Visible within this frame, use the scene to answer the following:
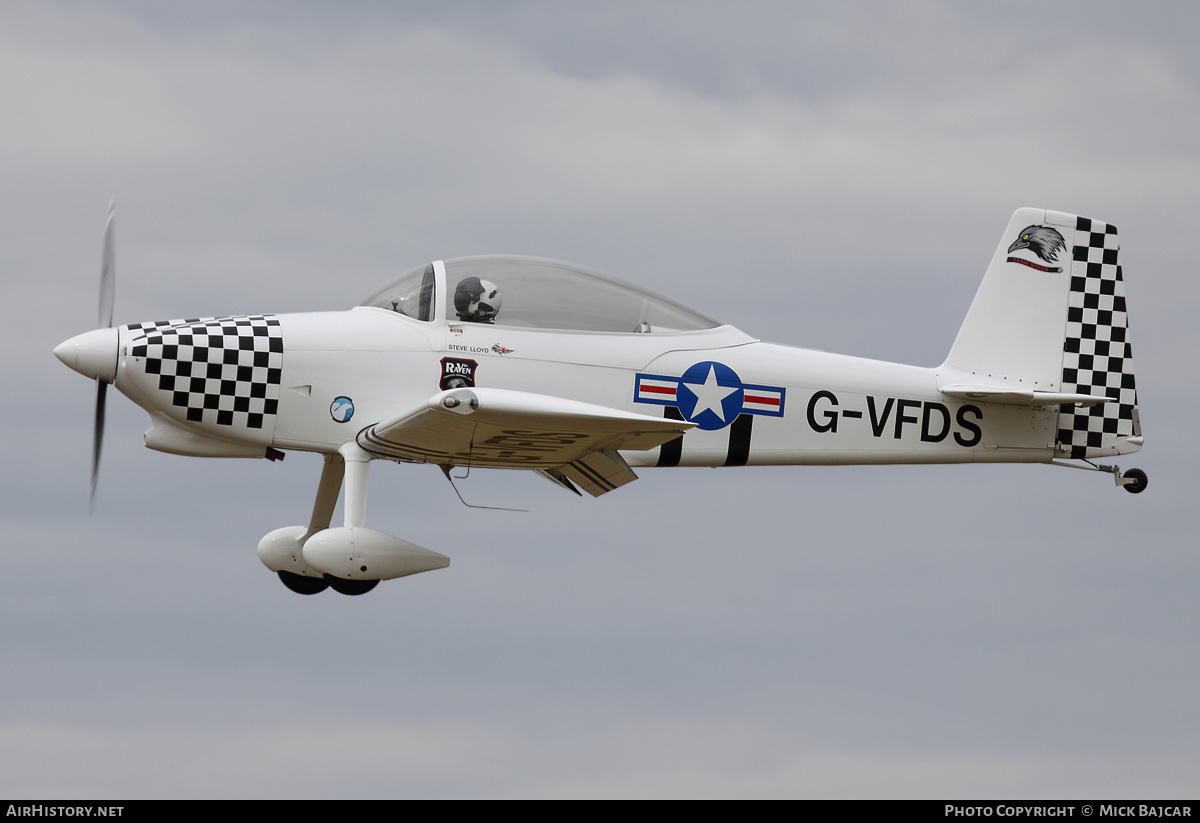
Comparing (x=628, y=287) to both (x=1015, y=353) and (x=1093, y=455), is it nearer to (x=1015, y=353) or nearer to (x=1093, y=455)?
(x=1015, y=353)

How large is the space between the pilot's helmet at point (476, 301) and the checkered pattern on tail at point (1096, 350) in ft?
18.7

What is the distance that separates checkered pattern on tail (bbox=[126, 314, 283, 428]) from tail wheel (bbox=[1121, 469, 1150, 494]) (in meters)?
8.33

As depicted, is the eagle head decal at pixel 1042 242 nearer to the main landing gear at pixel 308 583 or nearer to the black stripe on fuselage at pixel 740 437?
the black stripe on fuselage at pixel 740 437

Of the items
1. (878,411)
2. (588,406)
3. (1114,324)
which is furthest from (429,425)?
(1114,324)

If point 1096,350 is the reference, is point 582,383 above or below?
below

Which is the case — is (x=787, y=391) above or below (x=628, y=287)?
below

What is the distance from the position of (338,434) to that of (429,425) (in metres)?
1.49

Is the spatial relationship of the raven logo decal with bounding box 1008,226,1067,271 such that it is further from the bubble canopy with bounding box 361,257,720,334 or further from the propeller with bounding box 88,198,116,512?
the propeller with bounding box 88,198,116,512

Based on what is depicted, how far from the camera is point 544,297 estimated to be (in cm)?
1338

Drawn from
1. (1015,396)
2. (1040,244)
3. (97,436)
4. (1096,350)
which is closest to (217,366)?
(97,436)

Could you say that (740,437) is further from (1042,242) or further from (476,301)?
(1042,242)

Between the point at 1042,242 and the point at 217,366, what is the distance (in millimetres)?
8231

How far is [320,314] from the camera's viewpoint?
43.5 ft

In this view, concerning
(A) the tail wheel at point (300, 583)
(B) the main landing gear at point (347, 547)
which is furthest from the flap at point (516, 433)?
(A) the tail wheel at point (300, 583)
